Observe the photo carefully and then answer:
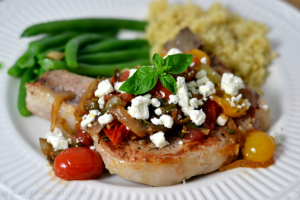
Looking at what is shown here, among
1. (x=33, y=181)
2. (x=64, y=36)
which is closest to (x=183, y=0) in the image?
(x=64, y=36)

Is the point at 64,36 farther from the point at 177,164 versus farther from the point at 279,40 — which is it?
the point at 279,40

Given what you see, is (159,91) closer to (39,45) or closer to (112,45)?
(112,45)

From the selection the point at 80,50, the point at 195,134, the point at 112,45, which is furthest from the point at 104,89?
the point at 112,45

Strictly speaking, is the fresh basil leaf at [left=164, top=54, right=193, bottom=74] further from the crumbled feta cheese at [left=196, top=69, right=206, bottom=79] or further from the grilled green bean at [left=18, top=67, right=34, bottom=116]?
the grilled green bean at [left=18, top=67, right=34, bottom=116]

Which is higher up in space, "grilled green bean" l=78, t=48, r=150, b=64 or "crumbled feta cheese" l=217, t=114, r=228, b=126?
"crumbled feta cheese" l=217, t=114, r=228, b=126

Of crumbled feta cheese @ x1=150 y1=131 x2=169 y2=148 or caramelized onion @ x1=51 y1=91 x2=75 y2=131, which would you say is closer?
crumbled feta cheese @ x1=150 y1=131 x2=169 y2=148

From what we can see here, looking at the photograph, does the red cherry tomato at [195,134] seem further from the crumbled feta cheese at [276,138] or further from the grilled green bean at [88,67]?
the grilled green bean at [88,67]

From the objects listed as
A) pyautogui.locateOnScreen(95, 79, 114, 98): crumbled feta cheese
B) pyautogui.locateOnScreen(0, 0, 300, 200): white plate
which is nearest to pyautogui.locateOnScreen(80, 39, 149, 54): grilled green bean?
pyautogui.locateOnScreen(0, 0, 300, 200): white plate
